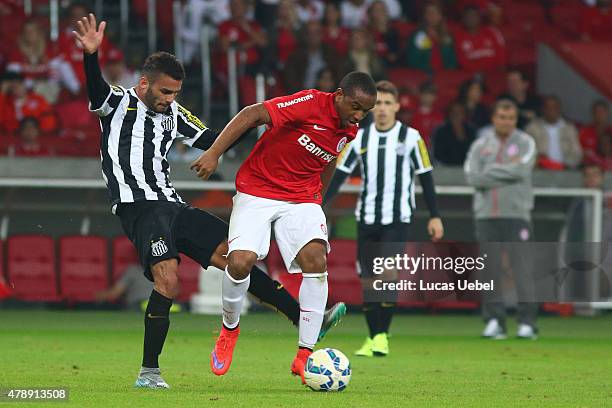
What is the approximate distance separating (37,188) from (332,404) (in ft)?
29.4

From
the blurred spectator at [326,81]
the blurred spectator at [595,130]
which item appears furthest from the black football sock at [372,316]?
the blurred spectator at [595,130]

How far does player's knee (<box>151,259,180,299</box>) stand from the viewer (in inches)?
306

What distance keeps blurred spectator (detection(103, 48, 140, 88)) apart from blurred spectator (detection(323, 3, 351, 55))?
2.73 meters

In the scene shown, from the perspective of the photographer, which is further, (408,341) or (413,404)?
(408,341)

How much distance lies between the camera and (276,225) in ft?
27.5

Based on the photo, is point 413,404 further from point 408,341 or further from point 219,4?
point 219,4

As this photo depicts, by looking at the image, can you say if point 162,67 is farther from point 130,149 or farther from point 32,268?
point 32,268

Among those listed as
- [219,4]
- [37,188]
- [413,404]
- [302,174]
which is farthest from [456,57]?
[413,404]

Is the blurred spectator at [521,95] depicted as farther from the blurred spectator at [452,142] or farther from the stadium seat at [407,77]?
the blurred spectator at [452,142]

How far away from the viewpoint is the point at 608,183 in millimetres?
16438

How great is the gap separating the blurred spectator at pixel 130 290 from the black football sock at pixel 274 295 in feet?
22.7

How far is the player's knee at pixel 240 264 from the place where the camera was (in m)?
8.11

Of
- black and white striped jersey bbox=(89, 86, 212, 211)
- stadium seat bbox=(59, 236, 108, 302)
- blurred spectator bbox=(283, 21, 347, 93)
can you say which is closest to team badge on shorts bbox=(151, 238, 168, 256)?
black and white striped jersey bbox=(89, 86, 212, 211)

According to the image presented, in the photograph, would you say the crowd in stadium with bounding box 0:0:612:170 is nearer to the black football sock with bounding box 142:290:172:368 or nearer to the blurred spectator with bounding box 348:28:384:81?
the blurred spectator with bounding box 348:28:384:81
